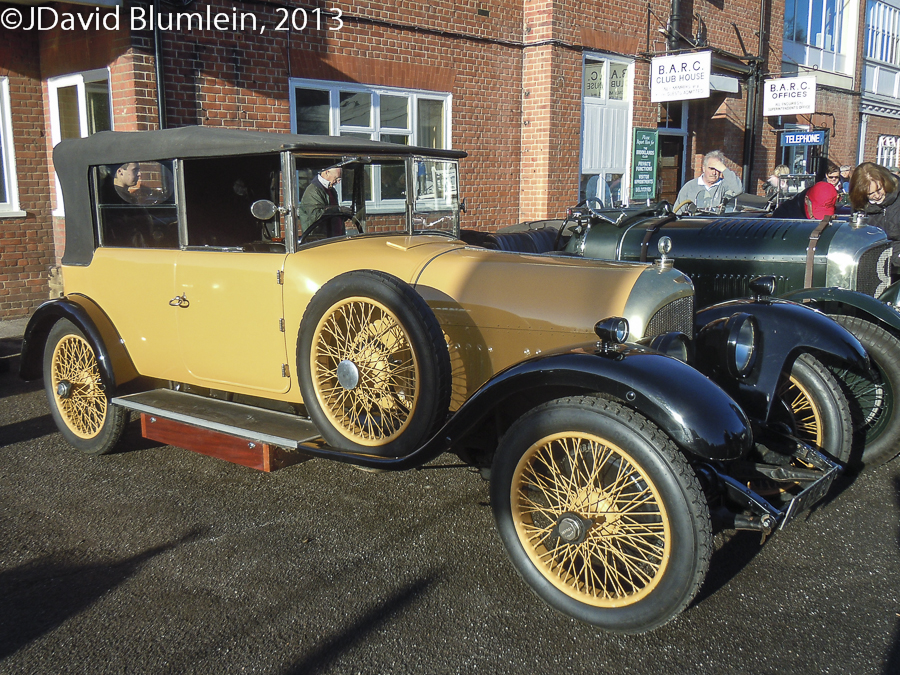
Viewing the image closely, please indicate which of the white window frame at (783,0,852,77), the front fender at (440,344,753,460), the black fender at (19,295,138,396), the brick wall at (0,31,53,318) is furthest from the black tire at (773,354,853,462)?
the white window frame at (783,0,852,77)

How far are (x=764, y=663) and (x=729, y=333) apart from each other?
4.49ft

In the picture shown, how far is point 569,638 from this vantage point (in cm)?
257

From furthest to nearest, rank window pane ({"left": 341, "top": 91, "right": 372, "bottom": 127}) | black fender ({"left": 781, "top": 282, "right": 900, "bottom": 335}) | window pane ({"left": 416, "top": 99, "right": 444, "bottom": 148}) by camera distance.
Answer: window pane ({"left": 416, "top": 99, "right": 444, "bottom": 148}) → window pane ({"left": 341, "top": 91, "right": 372, "bottom": 127}) → black fender ({"left": 781, "top": 282, "right": 900, "bottom": 335})

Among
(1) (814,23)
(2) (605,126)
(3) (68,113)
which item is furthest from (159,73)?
(1) (814,23)

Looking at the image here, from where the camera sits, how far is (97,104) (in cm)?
768

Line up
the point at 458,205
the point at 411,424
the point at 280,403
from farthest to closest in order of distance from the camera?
the point at 458,205
the point at 280,403
the point at 411,424

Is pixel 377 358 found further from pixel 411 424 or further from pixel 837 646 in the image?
pixel 837 646

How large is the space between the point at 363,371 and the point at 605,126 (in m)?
9.38

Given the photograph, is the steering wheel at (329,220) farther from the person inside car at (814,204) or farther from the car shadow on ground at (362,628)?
the person inside car at (814,204)

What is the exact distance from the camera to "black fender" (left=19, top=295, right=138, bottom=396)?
411 centimetres

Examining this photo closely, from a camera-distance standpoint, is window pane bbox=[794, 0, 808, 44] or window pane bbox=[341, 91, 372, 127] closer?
window pane bbox=[341, 91, 372, 127]

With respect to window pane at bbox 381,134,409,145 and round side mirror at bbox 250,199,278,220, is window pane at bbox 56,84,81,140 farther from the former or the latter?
round side mirror at bbox 250,199,278,220

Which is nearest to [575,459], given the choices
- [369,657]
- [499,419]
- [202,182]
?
[499,419]

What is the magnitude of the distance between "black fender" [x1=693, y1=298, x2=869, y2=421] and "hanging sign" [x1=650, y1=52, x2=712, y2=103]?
27.2 feet
